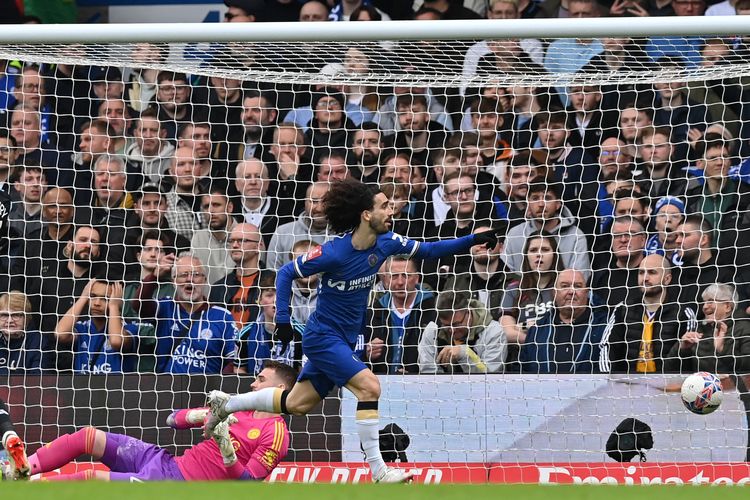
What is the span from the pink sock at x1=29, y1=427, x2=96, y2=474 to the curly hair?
2075 millimetres

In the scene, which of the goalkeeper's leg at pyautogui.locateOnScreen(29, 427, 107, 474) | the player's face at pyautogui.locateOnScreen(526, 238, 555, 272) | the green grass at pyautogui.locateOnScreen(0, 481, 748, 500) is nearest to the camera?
the green grass at pyautogui.locateOnScreen(0, 481, 748, 500)

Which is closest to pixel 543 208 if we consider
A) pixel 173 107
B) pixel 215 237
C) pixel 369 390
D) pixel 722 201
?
pixel 722 201

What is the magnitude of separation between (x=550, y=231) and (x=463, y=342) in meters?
1.07

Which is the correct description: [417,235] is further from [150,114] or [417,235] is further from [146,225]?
[150,114]

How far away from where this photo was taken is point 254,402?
6.88m

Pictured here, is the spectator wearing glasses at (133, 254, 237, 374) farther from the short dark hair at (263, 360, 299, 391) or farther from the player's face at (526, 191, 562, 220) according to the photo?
the player's face at (526, 191, 562, 220)

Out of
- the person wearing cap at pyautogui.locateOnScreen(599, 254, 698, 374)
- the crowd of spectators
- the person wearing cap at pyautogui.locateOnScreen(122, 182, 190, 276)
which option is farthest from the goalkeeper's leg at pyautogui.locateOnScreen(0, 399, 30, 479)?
the person wearing cap at pyautogui.locateOnScreen(599, 254, 698, 374)

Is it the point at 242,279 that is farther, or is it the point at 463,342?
the point at 242,279

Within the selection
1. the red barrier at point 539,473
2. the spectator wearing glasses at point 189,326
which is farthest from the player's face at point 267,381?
the spectator wearing glasses at point 189,326

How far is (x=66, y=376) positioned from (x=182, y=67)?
92.6 inches

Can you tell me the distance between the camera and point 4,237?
878cm

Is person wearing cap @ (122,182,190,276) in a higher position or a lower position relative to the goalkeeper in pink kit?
higher

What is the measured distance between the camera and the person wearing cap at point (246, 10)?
9.70 meters

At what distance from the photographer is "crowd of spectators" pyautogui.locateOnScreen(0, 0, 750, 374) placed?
7.99m
